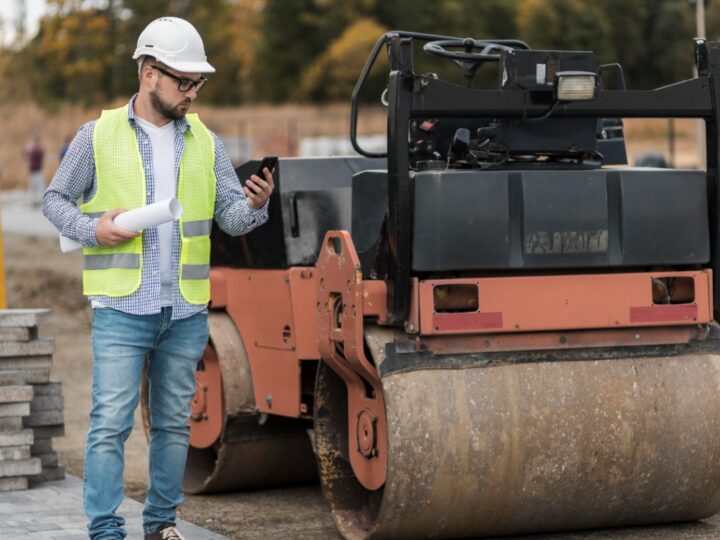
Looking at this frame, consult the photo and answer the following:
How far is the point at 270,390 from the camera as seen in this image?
6.88m

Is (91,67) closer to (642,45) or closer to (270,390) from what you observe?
(642,45)

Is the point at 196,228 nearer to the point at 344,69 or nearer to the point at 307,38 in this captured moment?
the point at 344,69

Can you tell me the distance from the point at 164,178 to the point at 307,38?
71.6 m

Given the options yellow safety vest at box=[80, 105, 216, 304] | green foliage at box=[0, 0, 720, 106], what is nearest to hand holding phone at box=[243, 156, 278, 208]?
yellow safety vest at box=[80, 105, 216, 304]

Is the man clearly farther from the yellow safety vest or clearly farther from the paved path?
the paved path

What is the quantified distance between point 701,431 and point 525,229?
1035 millimetres

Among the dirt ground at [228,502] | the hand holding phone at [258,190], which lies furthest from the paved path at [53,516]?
the hand holding phone at [258,190]

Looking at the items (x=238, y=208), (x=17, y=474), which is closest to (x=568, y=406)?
(x=238, y=208)

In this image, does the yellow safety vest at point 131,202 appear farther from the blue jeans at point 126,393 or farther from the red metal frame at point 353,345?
the red metal frame at point 353,345

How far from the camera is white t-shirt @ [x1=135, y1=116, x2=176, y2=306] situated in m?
5.45

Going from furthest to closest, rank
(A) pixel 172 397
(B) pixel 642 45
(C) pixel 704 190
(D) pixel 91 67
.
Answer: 1. (B) pixel 642 45
2. (D) pixel 91 67
3. (C) pixel 704 190
4. (A) pixel 172 397

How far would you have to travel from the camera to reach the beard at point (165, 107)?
546cm

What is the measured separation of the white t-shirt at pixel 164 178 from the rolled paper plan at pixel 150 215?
0.56ft

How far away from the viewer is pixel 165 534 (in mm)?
5605
